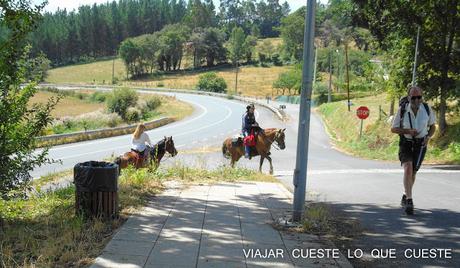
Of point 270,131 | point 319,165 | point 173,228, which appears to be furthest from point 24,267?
point 319,165

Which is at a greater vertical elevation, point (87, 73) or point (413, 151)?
point (87, 73)

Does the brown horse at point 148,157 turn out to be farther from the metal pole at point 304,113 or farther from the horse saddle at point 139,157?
the metal pole at point 304,113

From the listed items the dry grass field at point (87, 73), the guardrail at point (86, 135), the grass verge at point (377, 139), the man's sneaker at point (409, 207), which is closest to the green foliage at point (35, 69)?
the man's sneaker at point (409, 207)

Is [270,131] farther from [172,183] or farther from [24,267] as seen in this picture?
[24,267]

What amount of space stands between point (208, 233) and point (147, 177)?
3955 mm

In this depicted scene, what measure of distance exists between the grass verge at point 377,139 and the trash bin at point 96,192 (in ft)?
54.4

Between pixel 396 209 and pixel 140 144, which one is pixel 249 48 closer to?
pixel 140 144

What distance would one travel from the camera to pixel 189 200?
8.34m

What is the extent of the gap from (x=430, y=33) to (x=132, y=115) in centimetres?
3715

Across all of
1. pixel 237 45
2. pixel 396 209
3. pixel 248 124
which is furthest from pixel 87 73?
pixel 396 209

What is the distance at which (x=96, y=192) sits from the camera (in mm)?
6473

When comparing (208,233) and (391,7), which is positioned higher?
(391,7)

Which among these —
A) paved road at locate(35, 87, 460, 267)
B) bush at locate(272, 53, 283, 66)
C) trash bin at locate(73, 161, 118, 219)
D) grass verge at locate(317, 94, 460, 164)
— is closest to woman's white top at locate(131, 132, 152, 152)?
paved road at locate(35, 87, 460, 267)

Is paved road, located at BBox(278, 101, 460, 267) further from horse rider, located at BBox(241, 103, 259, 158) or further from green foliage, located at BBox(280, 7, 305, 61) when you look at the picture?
green foliage, located at BBox(280, 7, 305, 61)
